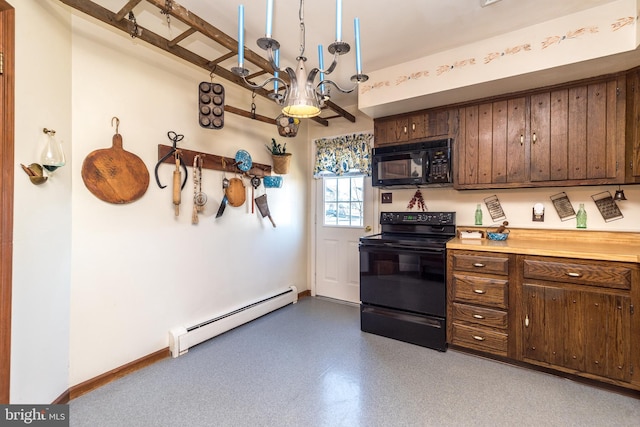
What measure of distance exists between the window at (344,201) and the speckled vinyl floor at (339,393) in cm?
156

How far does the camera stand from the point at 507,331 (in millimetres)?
2143

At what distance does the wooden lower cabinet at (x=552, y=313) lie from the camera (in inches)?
70.2

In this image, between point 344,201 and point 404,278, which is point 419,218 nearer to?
point 404,278

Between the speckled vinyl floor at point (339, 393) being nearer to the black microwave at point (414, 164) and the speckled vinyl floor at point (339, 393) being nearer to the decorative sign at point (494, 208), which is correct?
the decorative sign at point (494, 208)

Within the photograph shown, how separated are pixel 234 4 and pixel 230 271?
2.19 metres

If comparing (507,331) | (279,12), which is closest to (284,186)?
(279,12)

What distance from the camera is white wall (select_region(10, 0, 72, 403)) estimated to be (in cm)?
136

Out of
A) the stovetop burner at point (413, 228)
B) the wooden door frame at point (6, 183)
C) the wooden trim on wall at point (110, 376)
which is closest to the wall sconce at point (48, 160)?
the wooden door frame at point (6, 183)

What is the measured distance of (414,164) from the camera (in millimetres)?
2717

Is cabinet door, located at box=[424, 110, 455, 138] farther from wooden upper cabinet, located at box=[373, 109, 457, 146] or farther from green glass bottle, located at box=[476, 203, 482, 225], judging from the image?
green glass bottle, located at box=[476, 203, 482, 225]

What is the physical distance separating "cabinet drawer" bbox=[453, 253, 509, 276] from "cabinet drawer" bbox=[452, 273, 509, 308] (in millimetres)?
62

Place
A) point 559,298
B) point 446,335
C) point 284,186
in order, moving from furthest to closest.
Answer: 1. point 284,186
2. point 446,335
3. point 559,298

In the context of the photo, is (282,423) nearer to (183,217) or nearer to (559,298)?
(183,217)

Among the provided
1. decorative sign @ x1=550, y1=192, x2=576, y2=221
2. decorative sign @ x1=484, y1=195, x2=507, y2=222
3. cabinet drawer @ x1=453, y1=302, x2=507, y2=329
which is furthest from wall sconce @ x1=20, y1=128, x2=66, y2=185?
decorative sign @ x1=550, y1=192, x2=576, y2=221
